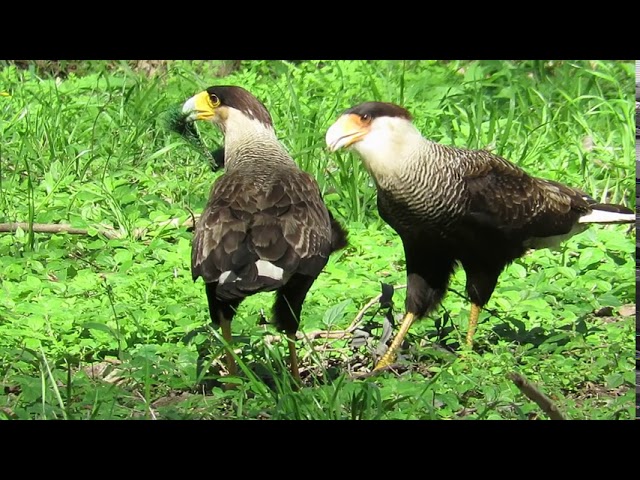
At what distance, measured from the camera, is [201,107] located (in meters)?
5.77

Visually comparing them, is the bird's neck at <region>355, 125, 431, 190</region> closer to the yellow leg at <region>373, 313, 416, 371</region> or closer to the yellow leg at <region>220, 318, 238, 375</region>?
the yellow leg at <region>373, 313, 416, 371</region>

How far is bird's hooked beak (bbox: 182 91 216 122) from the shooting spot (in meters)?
5.74

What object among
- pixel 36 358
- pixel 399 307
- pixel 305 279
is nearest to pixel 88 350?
pixel 36 358

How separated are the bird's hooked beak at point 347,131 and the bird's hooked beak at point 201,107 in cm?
95

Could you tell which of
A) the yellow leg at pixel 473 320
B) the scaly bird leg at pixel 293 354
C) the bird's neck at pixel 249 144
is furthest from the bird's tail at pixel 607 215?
the scaly bird leg at pixel 293 354

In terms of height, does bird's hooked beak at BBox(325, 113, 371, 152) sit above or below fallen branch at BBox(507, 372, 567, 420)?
above

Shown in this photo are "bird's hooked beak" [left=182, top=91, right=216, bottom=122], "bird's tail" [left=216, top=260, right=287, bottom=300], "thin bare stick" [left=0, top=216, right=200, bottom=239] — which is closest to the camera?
"bird's tail" [left=216, top=260, right=287, bottom=300]

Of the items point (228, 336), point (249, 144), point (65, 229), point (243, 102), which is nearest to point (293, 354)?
point (228, 336)

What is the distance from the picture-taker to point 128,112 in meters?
7.61

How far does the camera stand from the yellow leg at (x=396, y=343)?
507 centimetres

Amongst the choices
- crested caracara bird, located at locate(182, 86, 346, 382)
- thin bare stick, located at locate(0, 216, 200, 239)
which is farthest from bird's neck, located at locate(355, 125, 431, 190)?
thin bare stick, located at locate(0, 216, 200, 239)

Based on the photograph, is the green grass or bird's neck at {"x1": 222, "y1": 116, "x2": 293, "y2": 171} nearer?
the green grass

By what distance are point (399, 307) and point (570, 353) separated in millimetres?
912

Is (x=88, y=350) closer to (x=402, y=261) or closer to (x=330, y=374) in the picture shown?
(x=330, y=374)
